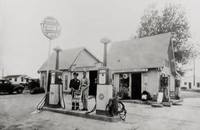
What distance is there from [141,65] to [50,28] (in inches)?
379

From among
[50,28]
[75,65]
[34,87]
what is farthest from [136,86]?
[34,87]

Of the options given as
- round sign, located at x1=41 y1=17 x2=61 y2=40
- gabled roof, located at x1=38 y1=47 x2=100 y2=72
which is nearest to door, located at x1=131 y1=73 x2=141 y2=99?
gabled roof, located at x1=38 y1=47 x2=100 y2=72

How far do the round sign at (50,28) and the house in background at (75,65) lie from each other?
431 inches

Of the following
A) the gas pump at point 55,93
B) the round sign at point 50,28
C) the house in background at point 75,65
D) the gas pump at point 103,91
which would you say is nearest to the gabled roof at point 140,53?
the house in background at point 75,65

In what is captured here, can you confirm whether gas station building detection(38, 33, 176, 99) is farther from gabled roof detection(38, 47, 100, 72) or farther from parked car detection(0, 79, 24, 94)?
parked car detection(0, 79, 24, 94)

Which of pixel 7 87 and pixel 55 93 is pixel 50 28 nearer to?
pixel 55 93

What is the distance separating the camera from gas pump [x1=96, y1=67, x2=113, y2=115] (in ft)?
30.0

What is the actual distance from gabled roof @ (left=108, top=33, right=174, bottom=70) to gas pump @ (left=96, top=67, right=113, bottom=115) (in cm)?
943

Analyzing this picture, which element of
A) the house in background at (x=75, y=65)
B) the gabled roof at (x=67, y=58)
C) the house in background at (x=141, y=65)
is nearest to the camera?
the house in background at (x=141, y=65)

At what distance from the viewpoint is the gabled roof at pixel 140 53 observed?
61.9ft

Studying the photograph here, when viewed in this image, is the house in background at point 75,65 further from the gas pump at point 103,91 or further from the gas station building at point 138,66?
the gas pump at point 103,91

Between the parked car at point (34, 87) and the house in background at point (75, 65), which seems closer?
the house in background at point (75, 65)

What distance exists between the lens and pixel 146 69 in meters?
18.1

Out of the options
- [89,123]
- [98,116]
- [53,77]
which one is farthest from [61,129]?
[53,77]
